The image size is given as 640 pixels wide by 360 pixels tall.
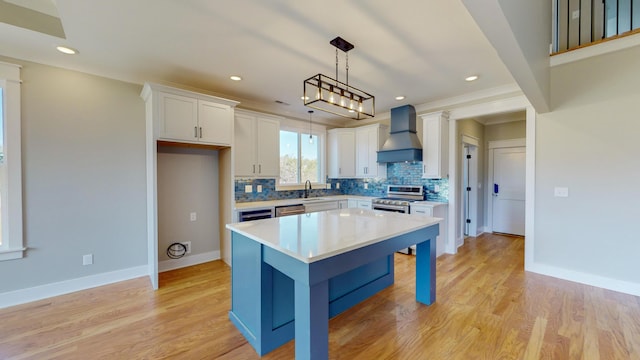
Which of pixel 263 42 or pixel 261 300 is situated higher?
pixel 263 42

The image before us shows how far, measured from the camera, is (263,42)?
240cm

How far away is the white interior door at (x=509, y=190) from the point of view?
5.33 metres

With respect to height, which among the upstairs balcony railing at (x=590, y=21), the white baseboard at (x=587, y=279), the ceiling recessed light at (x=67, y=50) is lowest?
the white baseboard at (x=587, y=279)

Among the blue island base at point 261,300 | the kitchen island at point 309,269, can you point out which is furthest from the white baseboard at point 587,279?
the blue island base at point 261,300

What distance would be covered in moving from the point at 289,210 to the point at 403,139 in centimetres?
235

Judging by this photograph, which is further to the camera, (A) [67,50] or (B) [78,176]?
(B) [78,176]

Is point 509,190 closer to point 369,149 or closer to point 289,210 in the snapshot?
point 369,149

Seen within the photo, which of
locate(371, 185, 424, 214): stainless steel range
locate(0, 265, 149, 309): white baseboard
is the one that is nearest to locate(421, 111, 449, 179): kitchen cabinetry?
locate(371, 185, 424, 214): stainless steel range

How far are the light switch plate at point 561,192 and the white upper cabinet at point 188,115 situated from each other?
14.3 ft

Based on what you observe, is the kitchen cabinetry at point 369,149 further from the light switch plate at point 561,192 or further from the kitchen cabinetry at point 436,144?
the light switch plate at point 561,192

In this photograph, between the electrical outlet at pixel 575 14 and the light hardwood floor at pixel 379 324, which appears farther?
the electrical outlet at pixel 575 14

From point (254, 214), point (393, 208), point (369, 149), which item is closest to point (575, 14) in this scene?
point (369, 149)

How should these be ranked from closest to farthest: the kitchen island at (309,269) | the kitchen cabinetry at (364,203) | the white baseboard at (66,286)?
the kitchen island at (309,269), the white baseboard at (66,286), the kitchen cabinetry at (364,203)

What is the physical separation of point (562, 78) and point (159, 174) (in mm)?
5373
